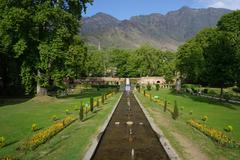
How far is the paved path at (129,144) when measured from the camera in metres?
16.1

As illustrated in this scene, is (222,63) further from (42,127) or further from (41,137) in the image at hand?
(41,137)

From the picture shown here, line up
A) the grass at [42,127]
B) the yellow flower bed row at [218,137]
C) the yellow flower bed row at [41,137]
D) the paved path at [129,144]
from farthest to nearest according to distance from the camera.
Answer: the yellow flower bed row at [218,137]
the yellow flower bed row at [41,137]
the grass at [42,127]
the paved path at [129,144]

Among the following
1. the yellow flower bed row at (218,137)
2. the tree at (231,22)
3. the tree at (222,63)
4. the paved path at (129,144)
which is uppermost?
the tree at (231,22)

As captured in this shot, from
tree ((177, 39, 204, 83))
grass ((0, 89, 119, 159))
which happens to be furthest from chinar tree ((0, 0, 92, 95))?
tree ((177, 39, 204, 83))

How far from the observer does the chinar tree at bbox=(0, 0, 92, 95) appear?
43500 millimetres

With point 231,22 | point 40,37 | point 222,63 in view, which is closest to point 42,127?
point 40,37

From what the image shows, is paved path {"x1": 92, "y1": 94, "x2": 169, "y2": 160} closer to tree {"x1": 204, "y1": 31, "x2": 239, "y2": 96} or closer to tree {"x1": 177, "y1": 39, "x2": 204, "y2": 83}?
tree {"x1": 204, "y1": 31, "x2": 239, "y2": 96}

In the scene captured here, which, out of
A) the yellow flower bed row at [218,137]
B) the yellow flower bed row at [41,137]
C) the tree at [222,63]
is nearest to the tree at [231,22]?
the tree at [222,63]

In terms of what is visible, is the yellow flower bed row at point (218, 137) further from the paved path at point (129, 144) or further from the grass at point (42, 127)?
the grass at point (42, 127)

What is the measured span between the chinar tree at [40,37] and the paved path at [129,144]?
21188mm

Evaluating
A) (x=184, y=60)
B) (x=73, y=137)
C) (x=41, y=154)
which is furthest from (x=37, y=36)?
(x=184, y=60)

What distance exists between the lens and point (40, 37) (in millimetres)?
46781

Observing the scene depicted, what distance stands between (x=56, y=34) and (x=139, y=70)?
88.3 metres

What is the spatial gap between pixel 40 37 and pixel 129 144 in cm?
3152
